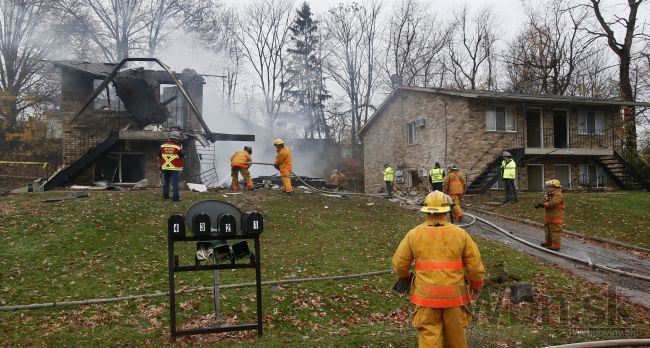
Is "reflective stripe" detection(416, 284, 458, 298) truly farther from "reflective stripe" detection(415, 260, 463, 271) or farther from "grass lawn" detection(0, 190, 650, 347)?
"grass lawn" detection(0, 190, 650, 347)

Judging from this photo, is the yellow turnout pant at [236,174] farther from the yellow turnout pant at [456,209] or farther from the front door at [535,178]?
the front door at [535,178]

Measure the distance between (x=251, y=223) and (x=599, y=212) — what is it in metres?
15.9

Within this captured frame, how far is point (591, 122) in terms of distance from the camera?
27.0m

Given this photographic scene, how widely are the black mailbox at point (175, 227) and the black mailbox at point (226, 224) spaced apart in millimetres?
473

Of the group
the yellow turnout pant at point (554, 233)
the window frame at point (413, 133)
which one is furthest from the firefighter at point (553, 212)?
the window frame at point (413, 133)

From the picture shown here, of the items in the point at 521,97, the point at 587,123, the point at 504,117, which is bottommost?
the point at 587,123

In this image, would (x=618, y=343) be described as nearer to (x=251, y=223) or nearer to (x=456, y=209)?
(x=251, y=223)

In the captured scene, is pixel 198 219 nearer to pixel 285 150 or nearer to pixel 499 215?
pixel 285 150

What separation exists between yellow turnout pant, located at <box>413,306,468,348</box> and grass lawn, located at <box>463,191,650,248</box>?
11.8 meters

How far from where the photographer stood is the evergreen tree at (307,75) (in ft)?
147

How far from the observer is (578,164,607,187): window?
2652 centimetres

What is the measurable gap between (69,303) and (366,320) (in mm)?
4415

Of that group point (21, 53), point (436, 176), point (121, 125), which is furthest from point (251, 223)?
point (21, 53)

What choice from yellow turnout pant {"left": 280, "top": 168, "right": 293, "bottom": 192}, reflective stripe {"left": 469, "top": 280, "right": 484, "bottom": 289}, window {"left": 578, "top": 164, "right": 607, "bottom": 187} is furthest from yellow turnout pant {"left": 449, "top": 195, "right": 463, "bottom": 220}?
window {"left": 578, "top": 164, "right": 607, "bottom": 187}
